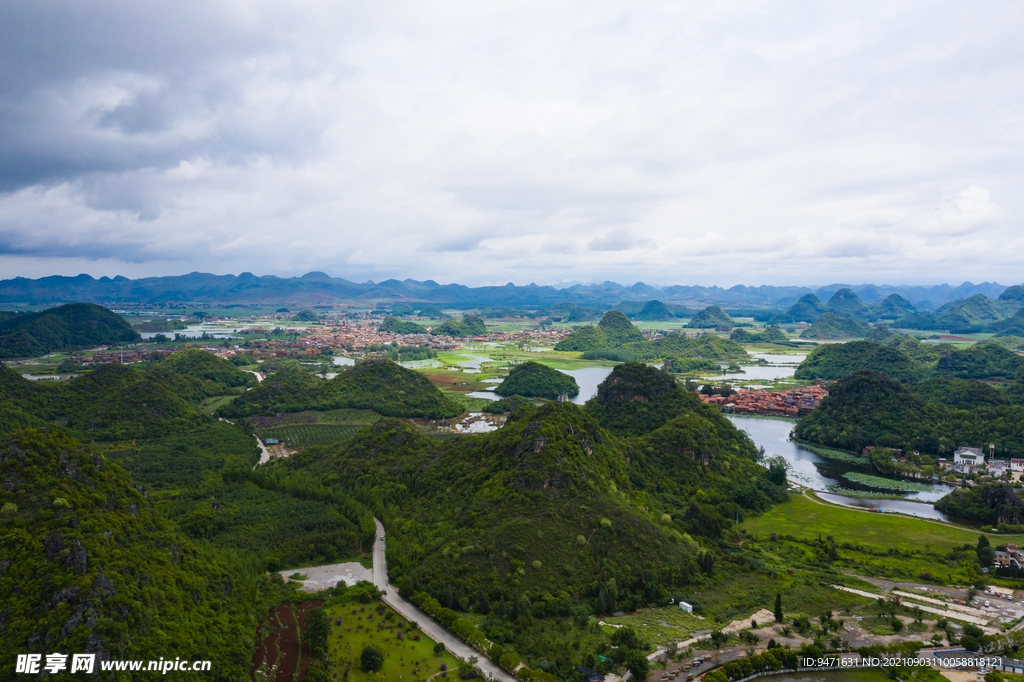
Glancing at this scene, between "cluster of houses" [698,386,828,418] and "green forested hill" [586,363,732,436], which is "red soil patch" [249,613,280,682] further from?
"cluster of houses" [698,386,828,418]

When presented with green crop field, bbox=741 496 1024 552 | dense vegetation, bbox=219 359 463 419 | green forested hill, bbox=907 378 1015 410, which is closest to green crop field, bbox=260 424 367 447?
dense vegetation, bbox=219 359 463 419

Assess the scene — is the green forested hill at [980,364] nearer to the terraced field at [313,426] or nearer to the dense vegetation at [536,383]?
the dense vegetation at [536,383]

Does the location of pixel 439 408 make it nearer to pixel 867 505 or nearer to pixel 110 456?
pixel 110 456

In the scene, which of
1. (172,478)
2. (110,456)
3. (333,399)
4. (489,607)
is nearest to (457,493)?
(489,607)

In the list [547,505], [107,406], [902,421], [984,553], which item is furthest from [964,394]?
[107,406]

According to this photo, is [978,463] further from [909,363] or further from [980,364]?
[980,364]

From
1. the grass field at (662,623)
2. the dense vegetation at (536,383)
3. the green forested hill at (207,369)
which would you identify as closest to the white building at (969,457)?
the grass field at (662,623)
